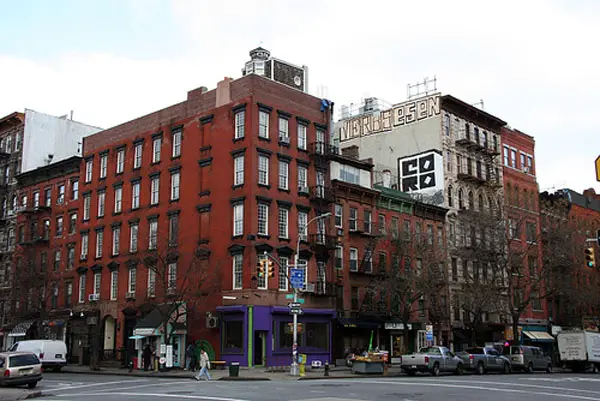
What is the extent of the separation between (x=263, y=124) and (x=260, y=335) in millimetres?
14779

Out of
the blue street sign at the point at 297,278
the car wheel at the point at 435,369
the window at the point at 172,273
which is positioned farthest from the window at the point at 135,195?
the car wheel at the point at 435,369

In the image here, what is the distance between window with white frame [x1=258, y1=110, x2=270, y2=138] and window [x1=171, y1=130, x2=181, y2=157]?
26.3 ft

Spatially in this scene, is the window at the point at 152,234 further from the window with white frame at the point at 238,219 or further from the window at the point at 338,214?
the window at the point at 338,214

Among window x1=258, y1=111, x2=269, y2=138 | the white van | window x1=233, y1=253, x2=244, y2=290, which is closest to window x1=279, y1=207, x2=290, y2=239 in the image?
window x1=233, y1=253, x2=244, y2=290

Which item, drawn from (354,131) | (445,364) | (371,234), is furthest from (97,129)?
(445,364)

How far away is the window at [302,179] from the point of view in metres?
50.4

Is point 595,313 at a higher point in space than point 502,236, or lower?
lower

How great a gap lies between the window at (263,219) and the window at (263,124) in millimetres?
5091

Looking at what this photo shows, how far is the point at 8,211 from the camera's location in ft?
223

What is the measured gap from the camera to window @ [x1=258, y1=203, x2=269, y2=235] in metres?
47.2

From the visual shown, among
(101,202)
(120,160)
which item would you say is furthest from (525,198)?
(101,202)

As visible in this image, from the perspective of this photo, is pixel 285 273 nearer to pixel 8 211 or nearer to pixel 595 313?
pixel 8 211

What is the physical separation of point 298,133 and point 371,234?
10.1 m

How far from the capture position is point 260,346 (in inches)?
1791
